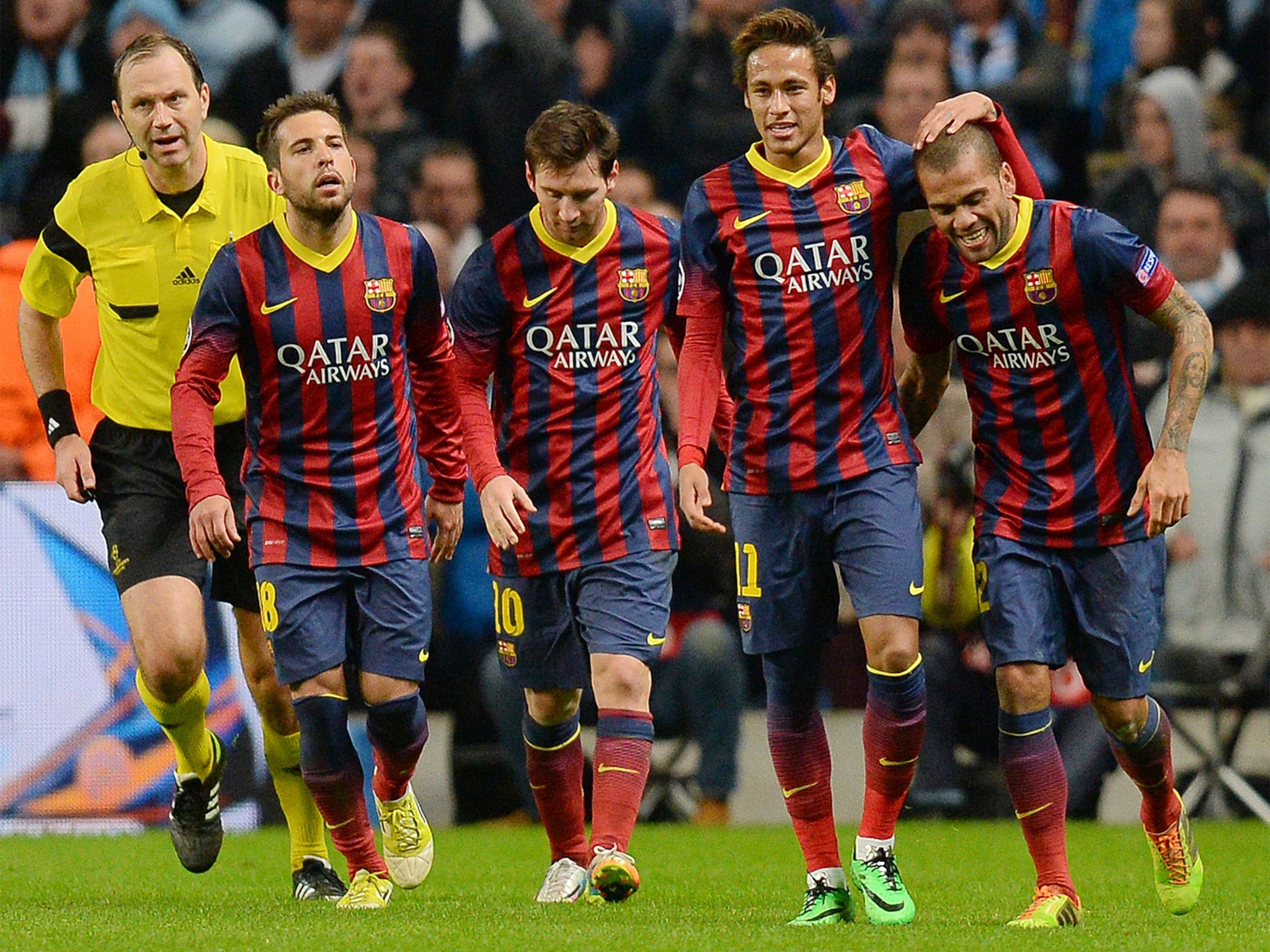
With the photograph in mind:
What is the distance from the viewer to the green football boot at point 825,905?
217 inches

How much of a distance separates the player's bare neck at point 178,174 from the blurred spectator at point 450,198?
5096 mm

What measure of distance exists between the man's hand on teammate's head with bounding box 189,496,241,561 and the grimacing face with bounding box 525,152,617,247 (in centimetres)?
130

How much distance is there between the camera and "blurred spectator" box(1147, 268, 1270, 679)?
9523 mm

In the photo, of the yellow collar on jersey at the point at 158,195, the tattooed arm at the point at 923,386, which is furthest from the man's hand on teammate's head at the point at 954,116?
the yellow collar on jersey at the point at 158,195

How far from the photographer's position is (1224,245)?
10.8 m

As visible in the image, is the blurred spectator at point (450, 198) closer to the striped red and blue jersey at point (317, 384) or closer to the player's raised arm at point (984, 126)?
the striped red and blue jersey at point (317, 384)

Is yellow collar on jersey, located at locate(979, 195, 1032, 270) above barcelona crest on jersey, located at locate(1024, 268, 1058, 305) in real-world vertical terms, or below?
above

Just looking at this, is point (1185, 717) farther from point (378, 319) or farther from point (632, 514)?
point (378, 319)

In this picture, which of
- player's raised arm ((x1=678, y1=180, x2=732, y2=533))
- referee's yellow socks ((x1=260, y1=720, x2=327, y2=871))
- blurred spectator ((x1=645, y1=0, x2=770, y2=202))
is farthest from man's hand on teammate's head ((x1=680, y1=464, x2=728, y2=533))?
blurred spectator ((x1=645, y1=0, x2=770, y2=202))

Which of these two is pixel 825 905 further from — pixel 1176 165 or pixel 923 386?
pixel 1176 165

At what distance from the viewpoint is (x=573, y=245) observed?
6.09m

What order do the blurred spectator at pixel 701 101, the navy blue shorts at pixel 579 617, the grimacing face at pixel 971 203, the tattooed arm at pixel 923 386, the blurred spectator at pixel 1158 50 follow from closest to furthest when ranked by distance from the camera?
the grimacing face at pixel 971 203
the tattooed arm at pixel 923 386
the navy blue shorts at pixel 579 617
the blurred spectator at pixel 701 101
the blurred spectator at pixel 1158 50

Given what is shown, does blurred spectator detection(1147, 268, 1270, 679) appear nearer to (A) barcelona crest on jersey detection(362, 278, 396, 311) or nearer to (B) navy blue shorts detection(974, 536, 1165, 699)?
(B) navy blue shorts detection(974, 536, 1165, 699)

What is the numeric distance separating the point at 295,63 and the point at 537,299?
21.1 feet
